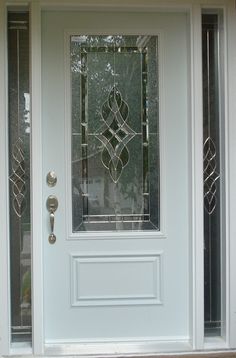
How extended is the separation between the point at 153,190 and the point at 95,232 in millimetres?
430

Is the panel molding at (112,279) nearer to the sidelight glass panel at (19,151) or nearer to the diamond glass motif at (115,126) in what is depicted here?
the sidelight glass panel at (19,151)

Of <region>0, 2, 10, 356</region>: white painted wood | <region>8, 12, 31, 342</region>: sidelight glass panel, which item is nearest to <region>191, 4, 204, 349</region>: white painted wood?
<region>8, 12, 31, 342</region>: sidelight glass panel

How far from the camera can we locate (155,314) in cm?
326

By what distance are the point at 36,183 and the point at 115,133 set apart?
0.56 metres

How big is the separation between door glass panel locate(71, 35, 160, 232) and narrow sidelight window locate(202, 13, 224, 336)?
298mm

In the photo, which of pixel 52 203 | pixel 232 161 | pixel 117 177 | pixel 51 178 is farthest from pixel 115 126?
pixel 232 161

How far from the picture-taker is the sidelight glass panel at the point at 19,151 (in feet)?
10.2

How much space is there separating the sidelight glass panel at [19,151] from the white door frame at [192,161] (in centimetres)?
7

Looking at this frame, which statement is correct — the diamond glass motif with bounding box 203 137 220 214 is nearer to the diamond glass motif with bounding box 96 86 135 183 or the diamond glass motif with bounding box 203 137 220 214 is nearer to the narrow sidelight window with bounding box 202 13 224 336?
the narrow sidelight window with bounding box 202 13 224 336

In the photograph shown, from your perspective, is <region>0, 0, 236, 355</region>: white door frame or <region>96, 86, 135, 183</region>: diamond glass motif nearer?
<region>0, 0, 236, 355</region>: white door frame

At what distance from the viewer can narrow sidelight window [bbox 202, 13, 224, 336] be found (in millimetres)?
3207

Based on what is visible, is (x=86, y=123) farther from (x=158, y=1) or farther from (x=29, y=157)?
(x=158, y=1)

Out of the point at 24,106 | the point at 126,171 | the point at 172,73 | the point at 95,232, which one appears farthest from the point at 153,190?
the point at 24,106

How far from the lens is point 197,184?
10.3ft
